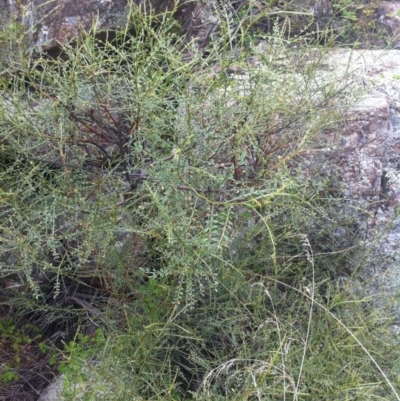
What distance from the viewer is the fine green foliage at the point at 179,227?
1.83 meters

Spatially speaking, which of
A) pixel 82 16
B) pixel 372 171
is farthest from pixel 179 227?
pixel 82 16

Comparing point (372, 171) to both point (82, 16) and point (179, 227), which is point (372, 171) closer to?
point (179, 227)

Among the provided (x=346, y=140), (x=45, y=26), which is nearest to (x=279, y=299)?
(x=346, y=140)

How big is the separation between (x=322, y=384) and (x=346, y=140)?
47.5 inches

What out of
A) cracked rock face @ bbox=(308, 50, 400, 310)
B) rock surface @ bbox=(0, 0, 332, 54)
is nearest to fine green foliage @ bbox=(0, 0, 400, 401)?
cracked rock face @ bbox=(308, 50, 400, 310)

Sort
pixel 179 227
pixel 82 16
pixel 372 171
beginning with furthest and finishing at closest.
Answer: pixel 82 16 < pixel 372 171 < pixel 179 227

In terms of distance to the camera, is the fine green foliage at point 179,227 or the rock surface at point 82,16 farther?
the rock surface at point 82,16

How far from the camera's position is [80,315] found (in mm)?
2496

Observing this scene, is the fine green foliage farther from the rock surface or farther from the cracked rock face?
the rock surface

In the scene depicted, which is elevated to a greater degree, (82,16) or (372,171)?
(82,16)

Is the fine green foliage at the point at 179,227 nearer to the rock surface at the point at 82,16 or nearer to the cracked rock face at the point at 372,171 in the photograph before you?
the cracked rock face at the point at 372,171

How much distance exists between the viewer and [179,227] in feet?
5.47

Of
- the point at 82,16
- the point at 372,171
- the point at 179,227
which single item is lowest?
the point at 372,171

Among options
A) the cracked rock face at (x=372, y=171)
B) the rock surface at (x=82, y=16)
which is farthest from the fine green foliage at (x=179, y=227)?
the rock surface at (x=82, y=16)
